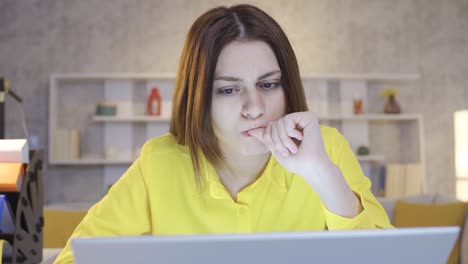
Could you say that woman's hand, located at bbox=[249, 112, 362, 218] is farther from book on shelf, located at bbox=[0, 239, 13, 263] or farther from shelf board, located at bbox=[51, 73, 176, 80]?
shelf board, located at bbox=[51, 73, 176, 80]

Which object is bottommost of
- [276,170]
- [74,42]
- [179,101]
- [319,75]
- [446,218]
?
[446,218]

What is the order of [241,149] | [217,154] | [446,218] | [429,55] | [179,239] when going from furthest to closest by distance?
[429,55]
[446,218]
[217,154]
[241,149]
[179,239]

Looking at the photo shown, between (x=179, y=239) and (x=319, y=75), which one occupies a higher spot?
(x=319, y=75)

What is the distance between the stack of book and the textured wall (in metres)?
4.07

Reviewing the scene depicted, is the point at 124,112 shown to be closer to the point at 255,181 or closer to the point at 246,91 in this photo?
the point at 255,181

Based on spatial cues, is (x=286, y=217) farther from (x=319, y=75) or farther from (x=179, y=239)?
(x=319, y=75)

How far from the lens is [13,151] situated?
4.14ft

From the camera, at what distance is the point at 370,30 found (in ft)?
18.0

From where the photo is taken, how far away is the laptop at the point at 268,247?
0.56m

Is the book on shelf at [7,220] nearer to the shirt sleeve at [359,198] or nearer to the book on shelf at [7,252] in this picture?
the book on shelf at [7,252]

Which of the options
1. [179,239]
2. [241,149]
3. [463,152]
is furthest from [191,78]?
[463,152]

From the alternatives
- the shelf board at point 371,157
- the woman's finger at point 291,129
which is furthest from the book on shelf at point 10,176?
the shelf board at point 371,157

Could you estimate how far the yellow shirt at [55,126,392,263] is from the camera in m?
1.31

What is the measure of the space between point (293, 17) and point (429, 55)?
1.42m
